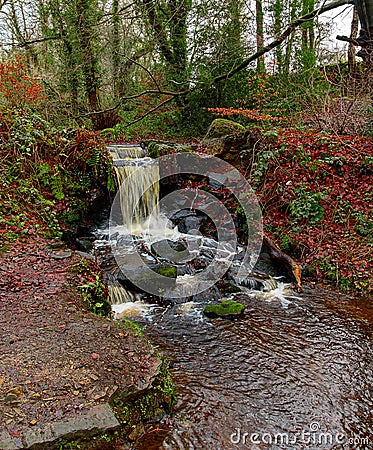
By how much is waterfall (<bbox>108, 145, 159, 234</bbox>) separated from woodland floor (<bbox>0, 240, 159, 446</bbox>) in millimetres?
4241

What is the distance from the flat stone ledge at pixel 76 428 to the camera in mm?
2523

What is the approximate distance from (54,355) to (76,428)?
834mm

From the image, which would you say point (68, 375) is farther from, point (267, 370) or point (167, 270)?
point (167, 270)

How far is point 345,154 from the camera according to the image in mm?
8695

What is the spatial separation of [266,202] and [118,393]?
20.9ft

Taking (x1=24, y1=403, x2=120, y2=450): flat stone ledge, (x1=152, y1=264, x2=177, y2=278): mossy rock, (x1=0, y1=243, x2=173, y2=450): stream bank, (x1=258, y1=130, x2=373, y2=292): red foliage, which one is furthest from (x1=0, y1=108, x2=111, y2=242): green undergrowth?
(x1=258, y1=130, x2=373, y2=292): red foliage

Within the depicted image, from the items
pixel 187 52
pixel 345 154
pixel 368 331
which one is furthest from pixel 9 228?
pixel 187 52

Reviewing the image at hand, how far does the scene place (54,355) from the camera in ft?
10.9

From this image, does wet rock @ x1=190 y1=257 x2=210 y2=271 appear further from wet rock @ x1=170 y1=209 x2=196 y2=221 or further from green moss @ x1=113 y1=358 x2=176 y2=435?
green moss @ x1=113 y1=358 x2=176 y2=435

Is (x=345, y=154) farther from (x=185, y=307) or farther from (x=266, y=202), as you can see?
(x=185, y=307)

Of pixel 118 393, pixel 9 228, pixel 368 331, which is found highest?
pixel 9 228

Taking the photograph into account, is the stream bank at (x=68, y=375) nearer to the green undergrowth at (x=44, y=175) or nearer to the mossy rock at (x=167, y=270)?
the mossy rock at (x=167, y=270)

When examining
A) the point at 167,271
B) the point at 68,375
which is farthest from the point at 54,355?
the point at 167,271

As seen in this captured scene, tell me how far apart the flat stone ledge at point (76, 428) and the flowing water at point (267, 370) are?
1.33 feet
